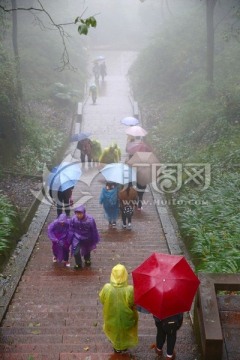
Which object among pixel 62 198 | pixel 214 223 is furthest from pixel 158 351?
pixel 62 198

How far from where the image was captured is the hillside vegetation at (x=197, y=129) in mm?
9031

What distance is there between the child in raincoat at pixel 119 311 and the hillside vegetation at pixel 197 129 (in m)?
2.46

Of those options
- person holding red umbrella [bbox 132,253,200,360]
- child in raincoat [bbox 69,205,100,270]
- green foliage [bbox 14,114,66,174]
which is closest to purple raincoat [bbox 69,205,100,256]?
child in raincoat [bbox 69,205,100,270]

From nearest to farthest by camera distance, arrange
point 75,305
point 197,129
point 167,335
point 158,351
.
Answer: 1. point 167,335
2. point 158,351
3. point 75,305
4. point 197,129

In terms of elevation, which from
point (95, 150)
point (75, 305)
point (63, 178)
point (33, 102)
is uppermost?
point (33, 102)

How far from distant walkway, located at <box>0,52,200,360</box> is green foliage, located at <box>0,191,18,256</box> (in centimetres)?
63

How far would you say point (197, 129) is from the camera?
17406mm

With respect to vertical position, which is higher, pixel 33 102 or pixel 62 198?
pixel 33 102

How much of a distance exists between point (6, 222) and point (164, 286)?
572 cm

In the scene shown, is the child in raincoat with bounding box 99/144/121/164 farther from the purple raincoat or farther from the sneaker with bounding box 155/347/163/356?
the sneaker with bounding box 155/347/163/356

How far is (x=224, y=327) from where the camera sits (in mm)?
Answer: 5445

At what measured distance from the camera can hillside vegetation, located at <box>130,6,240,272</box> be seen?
29.6ft

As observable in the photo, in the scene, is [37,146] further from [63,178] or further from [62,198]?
[63,178]

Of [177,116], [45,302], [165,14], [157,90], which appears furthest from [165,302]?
[165,14]
